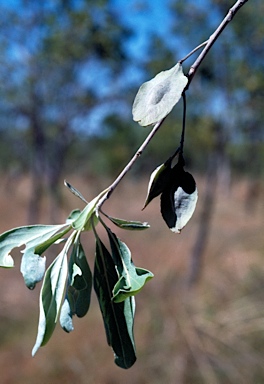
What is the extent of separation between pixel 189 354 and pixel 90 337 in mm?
756

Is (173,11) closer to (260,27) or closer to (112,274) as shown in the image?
(260,27)

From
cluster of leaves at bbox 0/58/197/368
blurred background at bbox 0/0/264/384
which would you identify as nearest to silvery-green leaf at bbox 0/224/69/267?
cluster of leaves at bbox 0/58/197/368

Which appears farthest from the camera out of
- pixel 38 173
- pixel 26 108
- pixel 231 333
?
pixel 38 173

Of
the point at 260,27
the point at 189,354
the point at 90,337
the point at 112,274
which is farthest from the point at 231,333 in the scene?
the point at 112,274

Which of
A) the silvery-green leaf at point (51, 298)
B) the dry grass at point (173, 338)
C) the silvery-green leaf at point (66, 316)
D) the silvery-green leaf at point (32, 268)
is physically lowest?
the dry grass at point (173, 338)

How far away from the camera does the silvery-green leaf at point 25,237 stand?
0.34m

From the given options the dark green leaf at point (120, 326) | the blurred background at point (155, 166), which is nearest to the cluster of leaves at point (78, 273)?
the dark green leaf at point (120, 326)

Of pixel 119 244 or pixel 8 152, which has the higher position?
pixel 8 152

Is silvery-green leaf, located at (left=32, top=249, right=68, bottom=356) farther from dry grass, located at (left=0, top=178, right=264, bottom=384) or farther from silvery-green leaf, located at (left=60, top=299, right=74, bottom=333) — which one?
dry grass, located at (left=0, top=178, right=264, bottom=384)

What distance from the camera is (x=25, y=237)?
1.13ft

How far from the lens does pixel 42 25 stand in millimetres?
4480

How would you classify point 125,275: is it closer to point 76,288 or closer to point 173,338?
point 76,288

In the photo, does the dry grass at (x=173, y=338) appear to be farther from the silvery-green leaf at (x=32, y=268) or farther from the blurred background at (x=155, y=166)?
the silvery-green leaf at (x=32, y=268)

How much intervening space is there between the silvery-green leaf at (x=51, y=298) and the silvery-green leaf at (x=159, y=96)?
10cm
